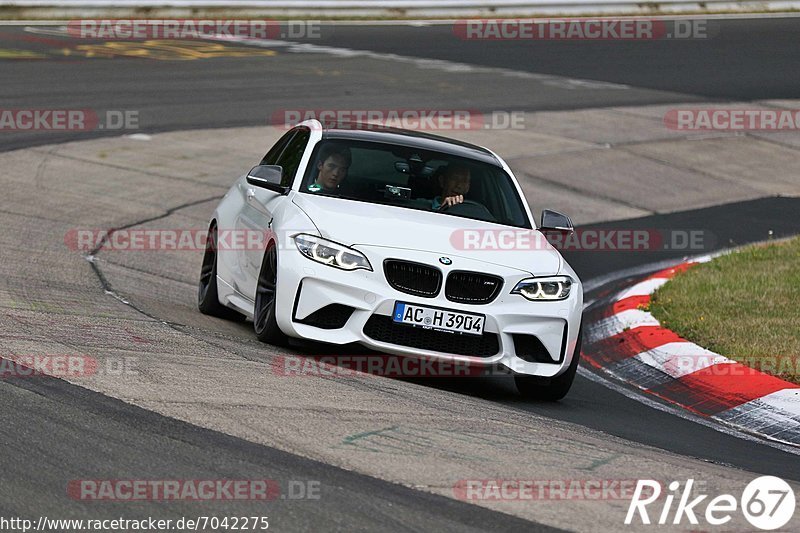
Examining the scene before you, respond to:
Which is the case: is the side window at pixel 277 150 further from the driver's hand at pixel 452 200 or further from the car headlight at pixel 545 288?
the car headlight at pixel 545 288

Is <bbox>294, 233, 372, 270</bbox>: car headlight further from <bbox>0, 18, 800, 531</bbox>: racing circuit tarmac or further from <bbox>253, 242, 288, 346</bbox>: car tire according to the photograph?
<bbox>0, 18, 800, 531</bbox>: racing circuit tarmac

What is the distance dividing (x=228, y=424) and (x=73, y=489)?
1068 mm

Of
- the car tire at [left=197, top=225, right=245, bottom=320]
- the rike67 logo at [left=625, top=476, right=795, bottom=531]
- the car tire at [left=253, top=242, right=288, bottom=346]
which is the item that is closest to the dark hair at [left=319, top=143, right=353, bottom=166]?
the car tire at [left=253, top=242, right=288, bottom=346]

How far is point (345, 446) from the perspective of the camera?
591cm

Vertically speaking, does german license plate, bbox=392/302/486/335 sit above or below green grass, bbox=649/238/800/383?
above

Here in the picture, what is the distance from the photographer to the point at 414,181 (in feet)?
30.0

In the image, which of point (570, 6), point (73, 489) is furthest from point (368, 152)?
point (570, 6)

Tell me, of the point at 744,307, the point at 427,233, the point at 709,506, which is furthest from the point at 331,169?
the point at 709,506

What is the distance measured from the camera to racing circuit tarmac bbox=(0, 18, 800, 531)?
5.45m

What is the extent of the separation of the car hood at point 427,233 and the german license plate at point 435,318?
36 centimetres

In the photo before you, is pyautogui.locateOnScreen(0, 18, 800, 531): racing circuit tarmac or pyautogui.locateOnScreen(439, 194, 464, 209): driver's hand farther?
pyautogui.locateOnScreen(439, 194, 464, 209): driver's hand

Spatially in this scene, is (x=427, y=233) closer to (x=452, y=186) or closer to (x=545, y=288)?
(x=545, y=288)

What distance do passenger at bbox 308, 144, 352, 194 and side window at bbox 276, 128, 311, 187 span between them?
18 cm

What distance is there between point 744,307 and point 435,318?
359 cm
